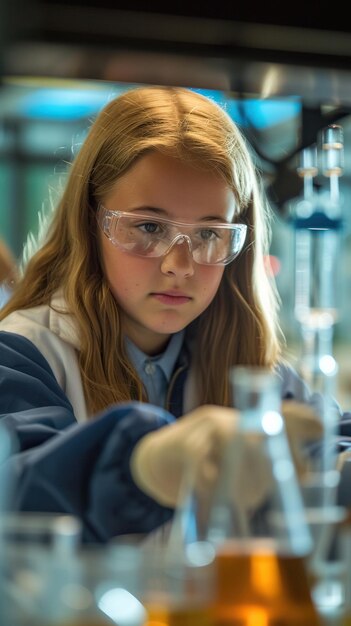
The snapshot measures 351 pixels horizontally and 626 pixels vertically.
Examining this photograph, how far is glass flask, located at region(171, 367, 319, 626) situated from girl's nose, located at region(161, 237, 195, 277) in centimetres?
42

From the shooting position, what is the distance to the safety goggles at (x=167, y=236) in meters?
1.08

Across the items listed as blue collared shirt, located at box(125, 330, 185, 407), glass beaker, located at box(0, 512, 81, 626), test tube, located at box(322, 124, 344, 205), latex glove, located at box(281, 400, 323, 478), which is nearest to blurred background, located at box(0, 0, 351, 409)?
test tube, located at box(322, 124, 344, 205)

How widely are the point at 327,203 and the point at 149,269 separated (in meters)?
0.31

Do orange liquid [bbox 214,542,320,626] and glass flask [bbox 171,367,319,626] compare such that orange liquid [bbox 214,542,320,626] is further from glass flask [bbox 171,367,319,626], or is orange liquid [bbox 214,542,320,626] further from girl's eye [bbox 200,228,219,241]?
girl's eye [bbox 200,228,219,241]

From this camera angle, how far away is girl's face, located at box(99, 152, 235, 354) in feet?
3.69

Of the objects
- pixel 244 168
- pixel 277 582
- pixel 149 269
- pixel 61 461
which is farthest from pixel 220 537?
pixel 244 168

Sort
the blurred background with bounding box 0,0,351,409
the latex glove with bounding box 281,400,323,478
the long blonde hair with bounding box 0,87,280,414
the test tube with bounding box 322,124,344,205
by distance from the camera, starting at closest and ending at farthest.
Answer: the blurred background with bounding box 0,0,351,409 → the latex glove with bounding box 281,400,323,478 → the test tube with bounding box 322,124,344,205 → the long blonde hair with bounding box 0,87,280,414

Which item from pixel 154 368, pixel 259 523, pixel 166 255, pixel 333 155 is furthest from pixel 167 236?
pixel 259 523

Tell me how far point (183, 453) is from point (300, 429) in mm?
99

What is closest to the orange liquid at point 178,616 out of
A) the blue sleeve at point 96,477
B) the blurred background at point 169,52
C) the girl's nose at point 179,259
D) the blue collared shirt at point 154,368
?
the blue sleeve at point 96,477

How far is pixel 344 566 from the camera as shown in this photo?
0.69 metres

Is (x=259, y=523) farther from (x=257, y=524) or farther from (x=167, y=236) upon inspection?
(x=167, y=236)

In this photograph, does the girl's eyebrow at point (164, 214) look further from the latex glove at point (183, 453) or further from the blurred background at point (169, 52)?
the latex glove at point (183, 453)

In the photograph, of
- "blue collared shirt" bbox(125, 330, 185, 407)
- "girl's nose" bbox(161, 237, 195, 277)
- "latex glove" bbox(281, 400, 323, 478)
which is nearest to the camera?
"latex glove" bbox(281, 400, 323, 478)
